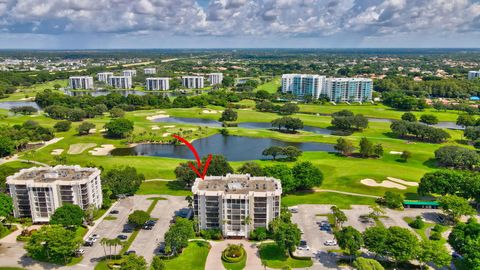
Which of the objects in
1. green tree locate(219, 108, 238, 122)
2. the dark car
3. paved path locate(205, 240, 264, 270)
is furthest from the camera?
green tree locate(219, 108, 238, 122)

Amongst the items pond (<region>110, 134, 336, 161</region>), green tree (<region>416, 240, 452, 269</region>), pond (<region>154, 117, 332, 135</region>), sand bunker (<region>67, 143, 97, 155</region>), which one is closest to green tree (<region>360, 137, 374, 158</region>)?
pond (<region>110, 134, 336, 161</region>)

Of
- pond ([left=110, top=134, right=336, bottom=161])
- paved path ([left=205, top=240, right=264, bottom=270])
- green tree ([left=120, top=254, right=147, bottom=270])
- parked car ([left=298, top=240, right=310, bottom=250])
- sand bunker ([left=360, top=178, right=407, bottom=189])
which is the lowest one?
pond ([left=110, top=134, right=336, bottom=161])

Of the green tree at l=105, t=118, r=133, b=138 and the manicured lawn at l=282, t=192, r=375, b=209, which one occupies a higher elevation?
the green tree at l=105, t=118, r=133, b=138

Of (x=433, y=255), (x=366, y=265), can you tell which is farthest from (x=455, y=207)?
(x=366, y=265)

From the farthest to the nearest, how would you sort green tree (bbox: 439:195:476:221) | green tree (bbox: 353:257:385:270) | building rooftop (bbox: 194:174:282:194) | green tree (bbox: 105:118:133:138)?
1. green tree (bbox: 105:118:133:138)
2. green tree (bbox: 439:195:476:221)
3. building rooftop (bbox: 194:174:282:194)
4. green tree (bbox: 353:257:385:270)

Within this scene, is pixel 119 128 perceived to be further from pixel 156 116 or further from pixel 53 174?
pixel 53 174

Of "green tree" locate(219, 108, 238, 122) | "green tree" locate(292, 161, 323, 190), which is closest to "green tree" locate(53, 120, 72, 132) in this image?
"green tree" locate(219, 108, 238, 122)

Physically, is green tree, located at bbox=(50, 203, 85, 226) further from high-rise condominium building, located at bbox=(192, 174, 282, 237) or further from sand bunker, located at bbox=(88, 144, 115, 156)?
sand bunker, located at bbox=(88, 144, 115, 156)

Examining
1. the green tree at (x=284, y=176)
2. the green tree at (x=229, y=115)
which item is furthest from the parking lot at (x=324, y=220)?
the green tree at (x=229, y=115)

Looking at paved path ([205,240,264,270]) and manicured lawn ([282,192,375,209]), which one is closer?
paved path ([205,240,264,270])

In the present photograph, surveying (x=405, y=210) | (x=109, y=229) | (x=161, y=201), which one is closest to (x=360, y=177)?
(x=405, y=210)

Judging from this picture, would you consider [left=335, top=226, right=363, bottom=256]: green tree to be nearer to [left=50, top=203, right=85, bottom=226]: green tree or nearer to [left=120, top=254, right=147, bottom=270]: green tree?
[left=120, top=254, right=147, bottom=270]: green tree
